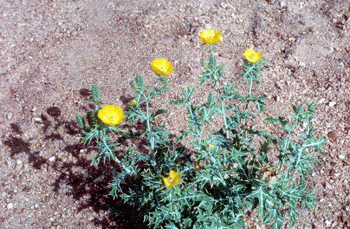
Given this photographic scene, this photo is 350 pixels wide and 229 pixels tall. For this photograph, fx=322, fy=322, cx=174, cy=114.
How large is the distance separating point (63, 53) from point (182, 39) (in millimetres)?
1458

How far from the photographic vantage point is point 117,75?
361cm

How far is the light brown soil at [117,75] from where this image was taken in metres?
2.82

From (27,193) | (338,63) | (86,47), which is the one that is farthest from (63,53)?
(338,63)

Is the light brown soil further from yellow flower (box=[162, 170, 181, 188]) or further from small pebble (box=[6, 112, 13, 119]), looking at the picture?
yellow flower (box=[162, 170, 181, 188])

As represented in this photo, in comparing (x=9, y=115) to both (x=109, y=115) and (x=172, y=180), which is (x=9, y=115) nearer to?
(x=109, y=115)

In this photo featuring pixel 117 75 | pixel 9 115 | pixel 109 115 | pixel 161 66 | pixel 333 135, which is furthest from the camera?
pixel 117 75

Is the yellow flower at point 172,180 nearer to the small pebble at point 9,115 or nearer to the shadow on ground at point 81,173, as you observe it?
the shadow on ground at point 81,173

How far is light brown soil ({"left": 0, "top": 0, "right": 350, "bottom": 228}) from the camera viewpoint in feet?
9.25

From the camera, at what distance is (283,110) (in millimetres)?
3150

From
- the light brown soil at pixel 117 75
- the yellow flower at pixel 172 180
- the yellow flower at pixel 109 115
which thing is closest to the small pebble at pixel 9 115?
the light brown soil at pixel 117 75

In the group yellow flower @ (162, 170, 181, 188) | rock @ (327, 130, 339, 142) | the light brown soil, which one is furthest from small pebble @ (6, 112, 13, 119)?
rock @ (327, 130, 339, 142)

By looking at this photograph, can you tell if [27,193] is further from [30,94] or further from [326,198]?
[326,198]

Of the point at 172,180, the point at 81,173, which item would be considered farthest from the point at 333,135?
the point at 81,173

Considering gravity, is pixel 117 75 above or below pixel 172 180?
below
